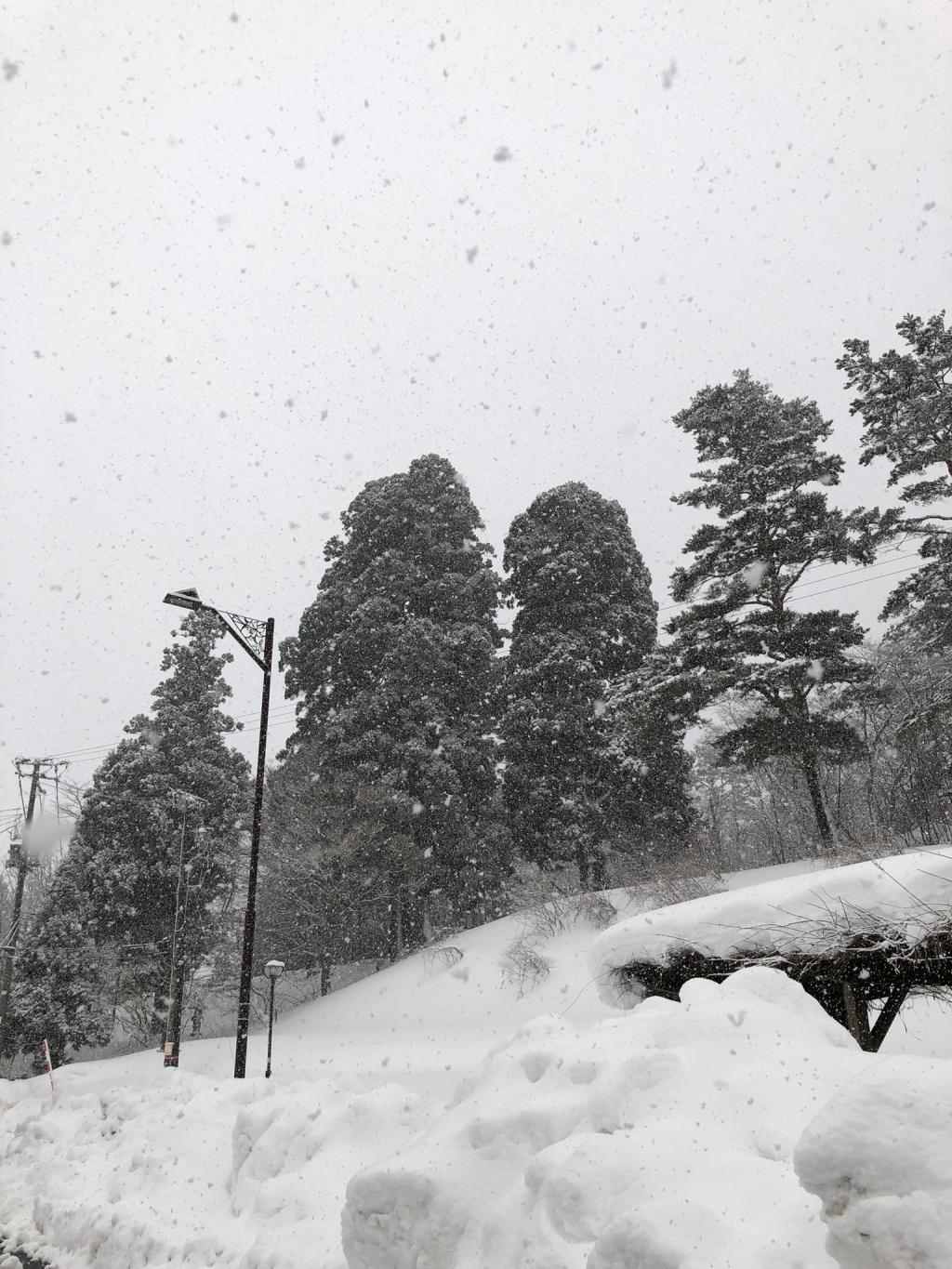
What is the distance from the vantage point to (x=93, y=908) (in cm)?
2420

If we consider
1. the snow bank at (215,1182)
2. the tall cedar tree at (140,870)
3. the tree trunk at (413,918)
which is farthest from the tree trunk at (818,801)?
the tall cedar tree at (140,870)

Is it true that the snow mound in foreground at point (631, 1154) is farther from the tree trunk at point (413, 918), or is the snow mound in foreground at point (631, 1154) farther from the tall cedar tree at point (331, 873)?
the tree trunk at point (413, 918)

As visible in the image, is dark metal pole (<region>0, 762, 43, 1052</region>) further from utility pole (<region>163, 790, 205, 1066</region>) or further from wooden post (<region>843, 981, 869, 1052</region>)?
wooden post (<region>843, 981, 869, 1052</region>)

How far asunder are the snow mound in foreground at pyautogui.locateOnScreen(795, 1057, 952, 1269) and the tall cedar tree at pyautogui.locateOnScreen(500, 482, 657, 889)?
70.9 ft

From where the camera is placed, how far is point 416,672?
26.5 meters

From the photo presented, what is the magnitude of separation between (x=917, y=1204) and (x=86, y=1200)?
7.15 m

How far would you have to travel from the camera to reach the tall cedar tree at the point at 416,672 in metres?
25.0

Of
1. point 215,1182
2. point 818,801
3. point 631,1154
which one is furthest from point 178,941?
point 631,1154

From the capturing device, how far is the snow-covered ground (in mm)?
2898

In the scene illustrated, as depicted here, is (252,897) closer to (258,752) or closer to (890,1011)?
(258,752)

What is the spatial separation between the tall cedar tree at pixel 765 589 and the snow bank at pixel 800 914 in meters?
12.4

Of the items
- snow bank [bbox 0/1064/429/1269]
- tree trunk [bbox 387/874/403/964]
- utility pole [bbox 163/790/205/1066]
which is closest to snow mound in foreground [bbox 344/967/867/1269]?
snow bank [bbox 0/1064/429/1269]

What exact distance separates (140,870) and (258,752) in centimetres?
1480

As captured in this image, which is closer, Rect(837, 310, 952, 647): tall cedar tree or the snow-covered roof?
→ the snow-covered roof
